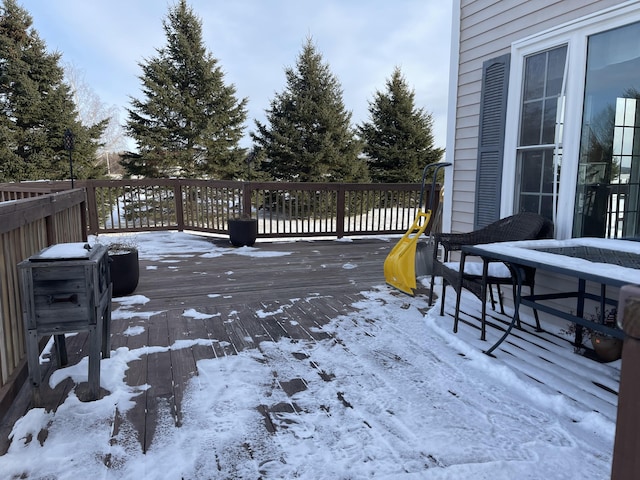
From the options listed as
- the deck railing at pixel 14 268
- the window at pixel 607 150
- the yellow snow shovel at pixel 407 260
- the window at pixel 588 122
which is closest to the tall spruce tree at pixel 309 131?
the yellow snow shovel at pixel 407 260

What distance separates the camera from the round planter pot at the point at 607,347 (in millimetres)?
2303

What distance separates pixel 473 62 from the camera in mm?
3740

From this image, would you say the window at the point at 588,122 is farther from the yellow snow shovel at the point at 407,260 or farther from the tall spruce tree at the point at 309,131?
the tall spruce tree at the point at 309,131

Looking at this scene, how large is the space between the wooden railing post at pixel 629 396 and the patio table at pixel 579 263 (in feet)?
4.06

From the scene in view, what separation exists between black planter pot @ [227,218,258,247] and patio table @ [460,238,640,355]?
13.4 feet

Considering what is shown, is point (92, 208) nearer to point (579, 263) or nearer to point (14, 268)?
point (14, 268)

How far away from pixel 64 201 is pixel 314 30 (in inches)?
473

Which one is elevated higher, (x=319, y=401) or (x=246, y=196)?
(x=246, y=196)

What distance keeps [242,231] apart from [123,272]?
8.77 ft

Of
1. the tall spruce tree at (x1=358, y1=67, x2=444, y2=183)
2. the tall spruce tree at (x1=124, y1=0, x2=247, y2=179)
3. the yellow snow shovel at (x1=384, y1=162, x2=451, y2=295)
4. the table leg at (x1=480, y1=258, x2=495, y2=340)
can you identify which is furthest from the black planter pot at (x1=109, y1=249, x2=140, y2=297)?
the tall spruce tree at (x1=358, y1=67, x2=444, y2=183)

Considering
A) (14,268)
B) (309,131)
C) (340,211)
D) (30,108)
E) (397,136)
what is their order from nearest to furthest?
(14,268)
(340,211)
(30,108)
(309,131)
(397,136)

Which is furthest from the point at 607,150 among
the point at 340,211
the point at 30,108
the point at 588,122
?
the point at 30,108

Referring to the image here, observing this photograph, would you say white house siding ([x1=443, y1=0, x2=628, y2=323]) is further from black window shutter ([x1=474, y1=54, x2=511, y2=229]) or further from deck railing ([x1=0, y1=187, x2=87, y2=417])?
deck railing ([x1=0, y1=187, x2=87, y2=417])

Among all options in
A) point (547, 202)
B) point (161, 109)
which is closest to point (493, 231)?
point (547, 202)
